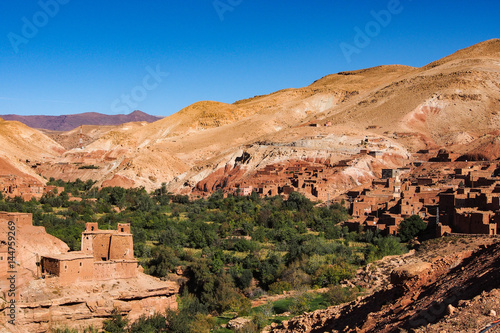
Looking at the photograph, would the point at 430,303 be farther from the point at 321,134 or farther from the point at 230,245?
the point at 321,134

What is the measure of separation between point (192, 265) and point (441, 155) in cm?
3212

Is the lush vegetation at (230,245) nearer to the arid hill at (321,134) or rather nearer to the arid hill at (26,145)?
the arid hill at (321,134)

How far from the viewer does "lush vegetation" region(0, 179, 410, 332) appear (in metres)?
21.5

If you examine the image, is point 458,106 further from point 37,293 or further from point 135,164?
point 37,293

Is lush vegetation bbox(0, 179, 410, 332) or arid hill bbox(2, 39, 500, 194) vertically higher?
arid hill bbox(2, 39, 500, 194)

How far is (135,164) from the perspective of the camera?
2468 inches

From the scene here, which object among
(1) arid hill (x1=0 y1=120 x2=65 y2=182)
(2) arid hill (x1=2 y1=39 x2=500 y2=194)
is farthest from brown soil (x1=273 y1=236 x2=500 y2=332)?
(1) arid hill (x1=0 y1=120 x2=65 y2=182)

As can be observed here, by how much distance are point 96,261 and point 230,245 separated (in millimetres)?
12809

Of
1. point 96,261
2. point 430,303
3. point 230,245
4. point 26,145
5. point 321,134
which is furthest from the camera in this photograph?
point 26,145

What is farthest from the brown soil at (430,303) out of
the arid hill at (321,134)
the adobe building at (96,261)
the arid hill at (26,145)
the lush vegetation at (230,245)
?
the arid hill at (26,145)

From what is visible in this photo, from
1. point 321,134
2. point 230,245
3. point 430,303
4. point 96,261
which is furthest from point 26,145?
point 430,303

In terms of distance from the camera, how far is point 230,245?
31.7 m

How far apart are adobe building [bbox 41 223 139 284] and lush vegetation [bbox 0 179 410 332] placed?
5.44 feet

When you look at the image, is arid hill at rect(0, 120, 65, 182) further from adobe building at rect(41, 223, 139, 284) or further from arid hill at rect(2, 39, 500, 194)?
adobe building at rect(41, 223, 139, 284)
